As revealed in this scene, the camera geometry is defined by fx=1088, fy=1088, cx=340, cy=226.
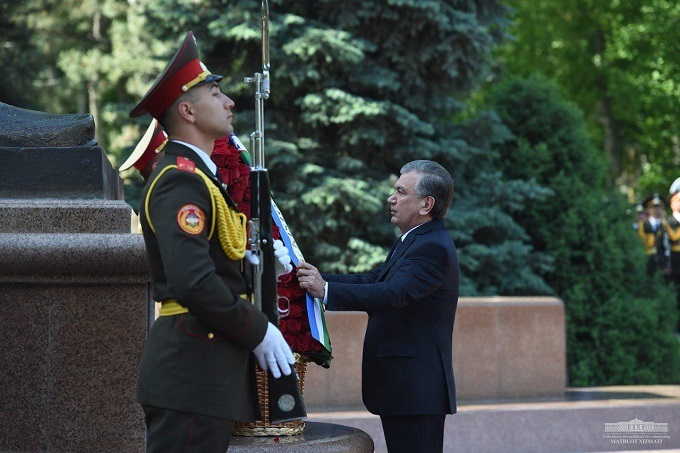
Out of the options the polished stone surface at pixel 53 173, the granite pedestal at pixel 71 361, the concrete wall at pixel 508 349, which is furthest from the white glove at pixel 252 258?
the concrete wall at pixel 508 349

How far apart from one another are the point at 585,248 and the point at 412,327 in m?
7.60

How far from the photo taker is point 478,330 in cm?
906

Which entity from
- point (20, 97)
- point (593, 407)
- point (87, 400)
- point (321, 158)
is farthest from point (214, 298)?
point (20, 97)

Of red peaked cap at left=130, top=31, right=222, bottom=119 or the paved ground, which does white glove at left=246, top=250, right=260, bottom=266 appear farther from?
the paved ground

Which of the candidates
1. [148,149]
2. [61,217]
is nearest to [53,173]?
[61,217]

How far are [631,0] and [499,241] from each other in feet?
54.5

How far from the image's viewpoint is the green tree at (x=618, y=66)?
79.6ft

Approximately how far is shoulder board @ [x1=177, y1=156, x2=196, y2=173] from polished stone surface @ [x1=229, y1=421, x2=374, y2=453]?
1.39 m

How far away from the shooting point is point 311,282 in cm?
446

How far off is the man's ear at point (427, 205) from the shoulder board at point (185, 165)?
5.93ft

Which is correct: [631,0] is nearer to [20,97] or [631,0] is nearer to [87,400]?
[20,97]

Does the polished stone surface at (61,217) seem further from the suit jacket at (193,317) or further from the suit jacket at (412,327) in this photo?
the suit jacket at (193,317)

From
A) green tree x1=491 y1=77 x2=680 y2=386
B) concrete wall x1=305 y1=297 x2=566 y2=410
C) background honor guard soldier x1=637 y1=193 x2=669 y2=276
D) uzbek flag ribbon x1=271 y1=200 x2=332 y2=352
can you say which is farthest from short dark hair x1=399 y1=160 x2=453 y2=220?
background honor guard soldier x1=637 y1=193 x2=669 y2=276

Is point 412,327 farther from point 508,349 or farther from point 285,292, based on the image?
point 508,349
